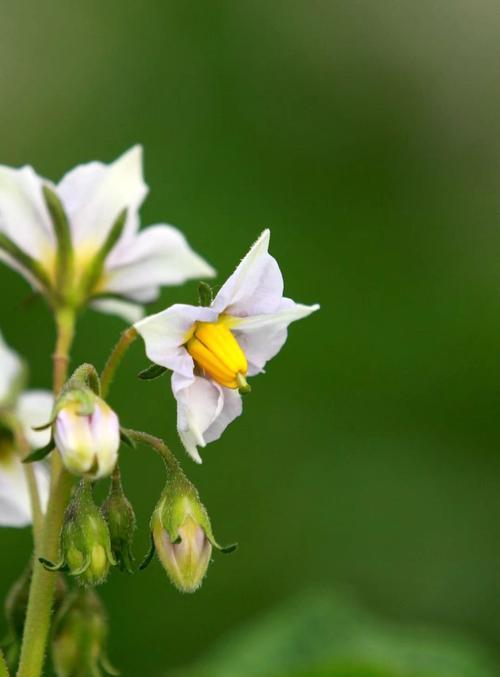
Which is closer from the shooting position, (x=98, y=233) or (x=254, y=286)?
(x=254, y=286)

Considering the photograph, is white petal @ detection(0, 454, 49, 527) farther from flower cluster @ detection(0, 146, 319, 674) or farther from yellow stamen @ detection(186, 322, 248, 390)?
yellow stamen @ detection(186, 322, 248, 390)

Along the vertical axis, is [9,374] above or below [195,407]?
below

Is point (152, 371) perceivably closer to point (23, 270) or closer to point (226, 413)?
point (226, 413)

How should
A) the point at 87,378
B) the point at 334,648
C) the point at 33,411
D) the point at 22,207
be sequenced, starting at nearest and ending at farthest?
the point at 87,378, the point at 22,207, the point at 33,411, the point at 334,648

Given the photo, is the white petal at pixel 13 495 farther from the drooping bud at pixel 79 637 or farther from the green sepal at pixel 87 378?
the green sepal at pixel 87 378

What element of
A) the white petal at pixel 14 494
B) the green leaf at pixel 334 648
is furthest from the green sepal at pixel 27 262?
the green leaf at pixel 334 648

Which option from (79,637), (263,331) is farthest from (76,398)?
(79,637)

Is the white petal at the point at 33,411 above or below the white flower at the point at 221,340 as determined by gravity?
below

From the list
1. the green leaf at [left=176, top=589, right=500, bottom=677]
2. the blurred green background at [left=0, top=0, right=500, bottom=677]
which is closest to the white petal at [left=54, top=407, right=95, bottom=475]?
the green leaf at [left=176, top=589, right=500, bottom=677]
